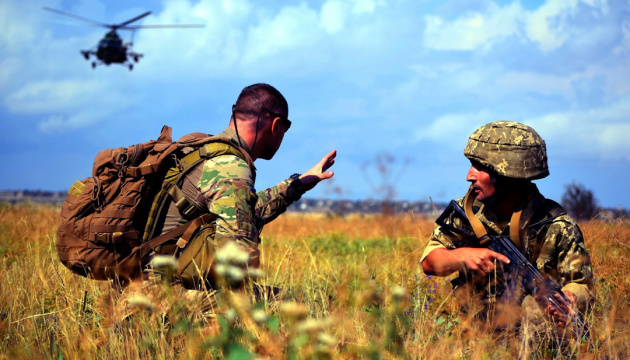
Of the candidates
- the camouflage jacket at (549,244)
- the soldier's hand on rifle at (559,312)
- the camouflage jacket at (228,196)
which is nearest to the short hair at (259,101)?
the camouflage jacket at (228,196)

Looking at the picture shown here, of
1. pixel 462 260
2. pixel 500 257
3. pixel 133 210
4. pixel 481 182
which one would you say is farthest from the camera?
pixel 481 182

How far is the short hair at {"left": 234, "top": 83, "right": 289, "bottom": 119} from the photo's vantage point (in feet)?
12.4

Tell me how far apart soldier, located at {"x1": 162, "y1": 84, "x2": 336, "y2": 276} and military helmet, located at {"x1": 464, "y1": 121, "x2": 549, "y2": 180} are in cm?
98

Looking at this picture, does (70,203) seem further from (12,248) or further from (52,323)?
(12,248)

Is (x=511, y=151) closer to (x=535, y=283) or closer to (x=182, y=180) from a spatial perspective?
(x=535, y=283)

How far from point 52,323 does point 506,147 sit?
3.05 metres

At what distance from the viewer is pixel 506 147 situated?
134 inches

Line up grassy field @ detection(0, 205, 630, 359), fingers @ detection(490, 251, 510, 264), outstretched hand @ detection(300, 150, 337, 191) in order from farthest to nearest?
outstretched hand @ detection(300, 150, 337, 191), fingers @ detection(490, 251, 510, 264), grassy field @ detection(0, 205, 630, 359)

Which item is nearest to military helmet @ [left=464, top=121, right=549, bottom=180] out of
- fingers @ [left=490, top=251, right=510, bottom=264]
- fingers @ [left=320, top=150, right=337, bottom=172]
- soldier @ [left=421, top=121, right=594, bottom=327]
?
soldier @ [left=421, top=121, right=594, bottom=327]

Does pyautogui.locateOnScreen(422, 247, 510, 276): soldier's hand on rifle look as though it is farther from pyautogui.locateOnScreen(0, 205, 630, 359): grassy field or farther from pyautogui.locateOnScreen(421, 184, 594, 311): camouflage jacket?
pyautogui.locateOnScreen(0, 205, 630, 359): grassy field

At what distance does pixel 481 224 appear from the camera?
334cm

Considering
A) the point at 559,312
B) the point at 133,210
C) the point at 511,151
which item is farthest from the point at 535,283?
the point at 133,210

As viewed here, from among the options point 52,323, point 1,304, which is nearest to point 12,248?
point 1,304

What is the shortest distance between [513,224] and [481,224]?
0.75ft
